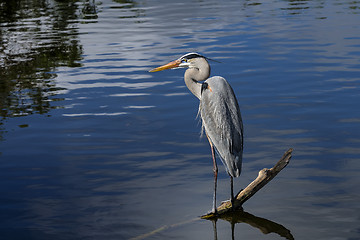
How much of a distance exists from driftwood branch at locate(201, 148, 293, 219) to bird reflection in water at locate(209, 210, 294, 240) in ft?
0.26

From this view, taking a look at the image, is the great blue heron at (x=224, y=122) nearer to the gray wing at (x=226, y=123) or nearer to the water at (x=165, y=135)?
the gray wing at (x=226, y=123)

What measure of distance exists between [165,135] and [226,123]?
3862mm

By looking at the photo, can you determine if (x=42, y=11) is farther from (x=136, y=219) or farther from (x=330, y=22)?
(x=136, y=219)

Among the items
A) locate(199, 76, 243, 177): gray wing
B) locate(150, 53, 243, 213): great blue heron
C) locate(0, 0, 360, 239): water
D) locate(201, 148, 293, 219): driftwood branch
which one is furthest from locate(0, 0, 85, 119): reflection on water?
locate(201, 148, 293, 219): driftwood branch

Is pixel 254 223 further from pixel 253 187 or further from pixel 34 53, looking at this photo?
pixel 34 53

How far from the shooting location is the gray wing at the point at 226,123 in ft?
25.4

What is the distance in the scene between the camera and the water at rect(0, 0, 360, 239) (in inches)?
313

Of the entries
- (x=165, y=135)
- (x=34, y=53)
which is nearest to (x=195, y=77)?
(x=165, y=135)

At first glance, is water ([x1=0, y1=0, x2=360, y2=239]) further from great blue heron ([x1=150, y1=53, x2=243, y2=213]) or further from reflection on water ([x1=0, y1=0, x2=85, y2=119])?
great blue heron ([x1=150, y1=53, x2=243, y2=213])

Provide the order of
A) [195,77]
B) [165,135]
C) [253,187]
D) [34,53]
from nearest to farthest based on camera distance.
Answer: [253,187], [195,77], [165,135], [34,53]

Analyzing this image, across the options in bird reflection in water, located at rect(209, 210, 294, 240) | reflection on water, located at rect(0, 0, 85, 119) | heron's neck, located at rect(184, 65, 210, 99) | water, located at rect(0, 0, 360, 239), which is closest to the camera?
bird reflection in water, located at rect(209, 210, 294, 240)

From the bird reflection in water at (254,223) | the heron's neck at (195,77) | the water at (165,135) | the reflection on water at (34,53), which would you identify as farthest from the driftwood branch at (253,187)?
the reflection on water at (34,53)

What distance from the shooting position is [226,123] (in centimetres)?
777

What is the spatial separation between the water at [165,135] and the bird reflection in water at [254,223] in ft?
0.09
